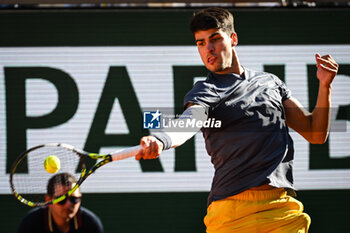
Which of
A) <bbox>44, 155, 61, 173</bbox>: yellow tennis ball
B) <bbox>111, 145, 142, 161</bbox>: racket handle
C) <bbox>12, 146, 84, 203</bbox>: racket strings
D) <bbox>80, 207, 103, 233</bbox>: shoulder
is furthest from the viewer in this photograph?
<bbox>80, 207, 103, 233</bbox>: shoulder

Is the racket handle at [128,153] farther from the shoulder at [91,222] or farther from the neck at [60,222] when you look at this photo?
the neck at [60,222]

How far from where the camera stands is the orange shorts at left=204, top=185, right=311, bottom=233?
9.16 feet

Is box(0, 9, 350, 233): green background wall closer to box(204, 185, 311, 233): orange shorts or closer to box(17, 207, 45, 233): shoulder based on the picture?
box(17, 207, 45, 233): shoulder

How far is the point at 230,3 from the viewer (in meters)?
5.78

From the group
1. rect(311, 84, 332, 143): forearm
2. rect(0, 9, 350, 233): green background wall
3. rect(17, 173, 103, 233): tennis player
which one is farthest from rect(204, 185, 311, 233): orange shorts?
rect(0, 9, 350, 233): green background wall

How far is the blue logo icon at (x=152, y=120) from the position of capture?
5.72 metres

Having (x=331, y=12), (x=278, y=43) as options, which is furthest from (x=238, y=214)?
(x=331, y=12)

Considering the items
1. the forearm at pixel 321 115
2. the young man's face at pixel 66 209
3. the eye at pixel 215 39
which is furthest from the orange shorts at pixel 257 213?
the young man's face at pixel 66 209

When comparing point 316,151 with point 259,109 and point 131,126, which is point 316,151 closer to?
point 131,126

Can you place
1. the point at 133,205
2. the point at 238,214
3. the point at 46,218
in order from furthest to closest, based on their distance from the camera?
the point at 133,205
the point at 46,218
the point at 238,214

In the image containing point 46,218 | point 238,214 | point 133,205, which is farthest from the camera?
point 133,205

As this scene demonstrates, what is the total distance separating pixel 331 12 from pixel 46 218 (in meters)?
3.78

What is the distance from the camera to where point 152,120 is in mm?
5895

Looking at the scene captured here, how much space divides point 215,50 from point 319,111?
0.69m
